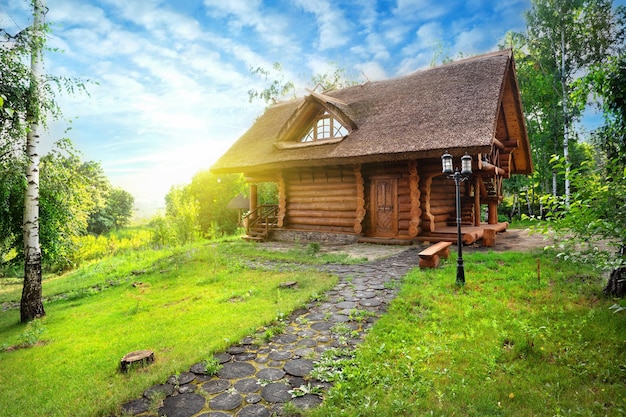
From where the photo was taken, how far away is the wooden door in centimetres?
1213

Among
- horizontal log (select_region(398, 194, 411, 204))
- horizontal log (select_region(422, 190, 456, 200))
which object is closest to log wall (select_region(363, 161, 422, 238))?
horizontal log (select_region(398, 194, 411, 204))

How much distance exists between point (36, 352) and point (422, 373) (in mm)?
5190

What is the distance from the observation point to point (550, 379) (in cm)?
338

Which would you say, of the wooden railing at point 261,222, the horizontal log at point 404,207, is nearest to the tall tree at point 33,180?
the wooden railing at point 261,222

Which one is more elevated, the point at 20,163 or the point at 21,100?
the point at 21,100

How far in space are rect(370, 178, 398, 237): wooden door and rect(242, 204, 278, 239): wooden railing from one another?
4644 millimetres

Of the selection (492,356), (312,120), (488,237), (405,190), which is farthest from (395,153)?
(492,356)

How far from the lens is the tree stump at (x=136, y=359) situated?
3.83 meters

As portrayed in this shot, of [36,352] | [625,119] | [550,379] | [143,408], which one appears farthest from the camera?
[36,352]

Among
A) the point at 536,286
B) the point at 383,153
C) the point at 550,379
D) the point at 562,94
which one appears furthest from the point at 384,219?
the point at 562,94

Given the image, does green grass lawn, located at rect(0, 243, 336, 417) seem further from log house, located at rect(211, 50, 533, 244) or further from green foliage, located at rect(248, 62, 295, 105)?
green foliage, located at rect(248, 62, 295, 105)

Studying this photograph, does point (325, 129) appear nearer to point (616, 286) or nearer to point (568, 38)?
point (616, 286)

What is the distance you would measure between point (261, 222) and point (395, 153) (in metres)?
7.56

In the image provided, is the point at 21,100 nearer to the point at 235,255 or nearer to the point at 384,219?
the point at 235,255
